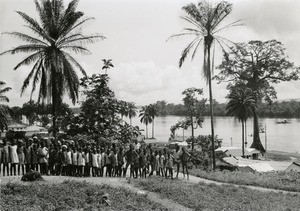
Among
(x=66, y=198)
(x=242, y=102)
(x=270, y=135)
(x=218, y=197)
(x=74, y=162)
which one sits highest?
(x=242, y=102)

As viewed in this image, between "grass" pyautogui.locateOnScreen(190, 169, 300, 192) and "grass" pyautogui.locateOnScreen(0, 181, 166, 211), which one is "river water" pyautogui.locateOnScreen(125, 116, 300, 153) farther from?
"grass" pyautogui.locateOnScreen(0, 181, 166, 211)

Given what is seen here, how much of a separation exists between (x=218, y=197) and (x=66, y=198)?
19.7 ft

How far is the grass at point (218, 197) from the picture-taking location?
12375 millimetres

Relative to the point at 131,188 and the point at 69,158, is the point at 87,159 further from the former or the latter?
the point at 131,188

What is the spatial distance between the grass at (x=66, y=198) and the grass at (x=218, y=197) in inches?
59.7

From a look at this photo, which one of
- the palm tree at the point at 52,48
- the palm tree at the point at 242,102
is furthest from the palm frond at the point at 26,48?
the palm tree at the point at 242,102

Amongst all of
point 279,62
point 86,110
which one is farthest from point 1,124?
point 279,62

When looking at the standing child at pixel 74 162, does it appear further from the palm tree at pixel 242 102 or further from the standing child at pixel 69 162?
the palm tree at pixel 242 102

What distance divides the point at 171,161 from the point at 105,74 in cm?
664

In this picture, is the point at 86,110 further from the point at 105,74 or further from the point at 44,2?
the point at 44,2

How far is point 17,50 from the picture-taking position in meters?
18.4

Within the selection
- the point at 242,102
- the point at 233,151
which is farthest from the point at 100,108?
the point at 242,102

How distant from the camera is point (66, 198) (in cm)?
1071

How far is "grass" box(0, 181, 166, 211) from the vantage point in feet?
33.2
